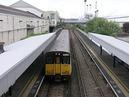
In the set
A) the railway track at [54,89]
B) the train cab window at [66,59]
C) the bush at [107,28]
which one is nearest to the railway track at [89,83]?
the railway track at [54,89]

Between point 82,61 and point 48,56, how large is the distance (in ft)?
41.8

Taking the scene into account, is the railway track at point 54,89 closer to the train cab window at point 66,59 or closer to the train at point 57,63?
the train at point 57,63

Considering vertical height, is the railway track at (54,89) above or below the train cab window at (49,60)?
below

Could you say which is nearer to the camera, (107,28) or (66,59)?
(66,59)

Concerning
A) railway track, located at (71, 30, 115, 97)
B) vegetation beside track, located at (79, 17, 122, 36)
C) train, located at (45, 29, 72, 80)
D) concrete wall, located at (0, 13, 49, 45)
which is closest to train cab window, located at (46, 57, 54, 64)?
train, located at (45, 29, 72, 80)

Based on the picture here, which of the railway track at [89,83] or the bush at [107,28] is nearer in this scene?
the railway track at [89,83]

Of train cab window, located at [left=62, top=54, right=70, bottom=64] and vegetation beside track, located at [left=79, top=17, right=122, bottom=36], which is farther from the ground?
vegetation beside track, located at [left=79, top=17, right=122, bottom=36]

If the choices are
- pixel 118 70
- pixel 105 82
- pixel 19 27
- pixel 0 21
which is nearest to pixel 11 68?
pixel 105 82

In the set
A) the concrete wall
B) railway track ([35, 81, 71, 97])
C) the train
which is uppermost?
the concrete wall

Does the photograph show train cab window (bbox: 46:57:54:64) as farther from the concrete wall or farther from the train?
the concrete wall

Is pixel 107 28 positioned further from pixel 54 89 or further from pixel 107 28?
pixel 54 89

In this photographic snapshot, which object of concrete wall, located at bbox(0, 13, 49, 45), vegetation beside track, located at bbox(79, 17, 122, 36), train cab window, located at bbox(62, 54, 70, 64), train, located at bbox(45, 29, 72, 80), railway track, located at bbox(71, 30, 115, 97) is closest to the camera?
railway track, located at bbox(71, 30, 115, 97)

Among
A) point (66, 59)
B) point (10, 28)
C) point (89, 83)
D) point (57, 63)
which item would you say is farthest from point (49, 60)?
point (10, 28)

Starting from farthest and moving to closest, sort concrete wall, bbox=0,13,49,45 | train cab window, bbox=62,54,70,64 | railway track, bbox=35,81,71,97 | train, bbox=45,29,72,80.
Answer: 1. concrete wall, bbox=0,13,49,45
2. train cab window, bbox=62,54,70,64
3. train, bbox=45,29,72,80
4. railway track, bbox=35,81,71,97
